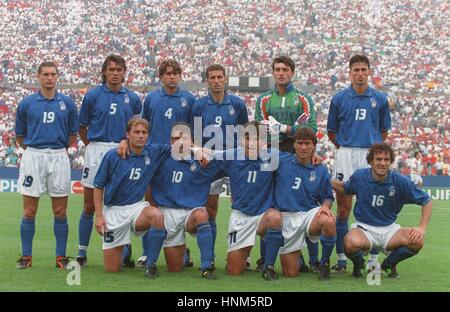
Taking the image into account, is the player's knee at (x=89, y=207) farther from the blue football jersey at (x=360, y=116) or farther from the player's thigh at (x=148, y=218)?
the blue football jersey at (x=360, y=116)

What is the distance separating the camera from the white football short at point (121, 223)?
22.7 ft

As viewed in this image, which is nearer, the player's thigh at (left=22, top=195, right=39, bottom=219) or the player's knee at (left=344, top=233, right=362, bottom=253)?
the player's knee at (left=344, top=233, right=362, bottom=253)

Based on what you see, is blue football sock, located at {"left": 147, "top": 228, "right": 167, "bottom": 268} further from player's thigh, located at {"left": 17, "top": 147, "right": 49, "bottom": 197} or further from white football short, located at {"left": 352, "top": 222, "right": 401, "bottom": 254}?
white football short, located at {"left": 352, "top": 222, "right": 401, "bottom": 254}

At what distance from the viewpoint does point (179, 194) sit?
7023 mm

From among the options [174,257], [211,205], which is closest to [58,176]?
[174,257]

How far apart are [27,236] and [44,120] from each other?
3.34 feet

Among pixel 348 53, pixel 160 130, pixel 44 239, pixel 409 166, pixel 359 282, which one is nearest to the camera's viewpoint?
pixel 359 282

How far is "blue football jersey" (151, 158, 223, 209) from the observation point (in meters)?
7.03

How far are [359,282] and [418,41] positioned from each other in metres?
29.0

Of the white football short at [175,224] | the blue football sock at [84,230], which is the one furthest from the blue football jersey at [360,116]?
the blue football sock at [84,230]

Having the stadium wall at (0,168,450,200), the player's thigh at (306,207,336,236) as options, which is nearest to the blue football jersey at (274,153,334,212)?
the player's thigh at (306,207,336,236)

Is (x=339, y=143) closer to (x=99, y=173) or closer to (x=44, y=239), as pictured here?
(x=99, y=173)

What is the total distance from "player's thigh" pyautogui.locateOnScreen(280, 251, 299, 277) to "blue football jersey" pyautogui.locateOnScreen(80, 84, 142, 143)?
6.14ft
